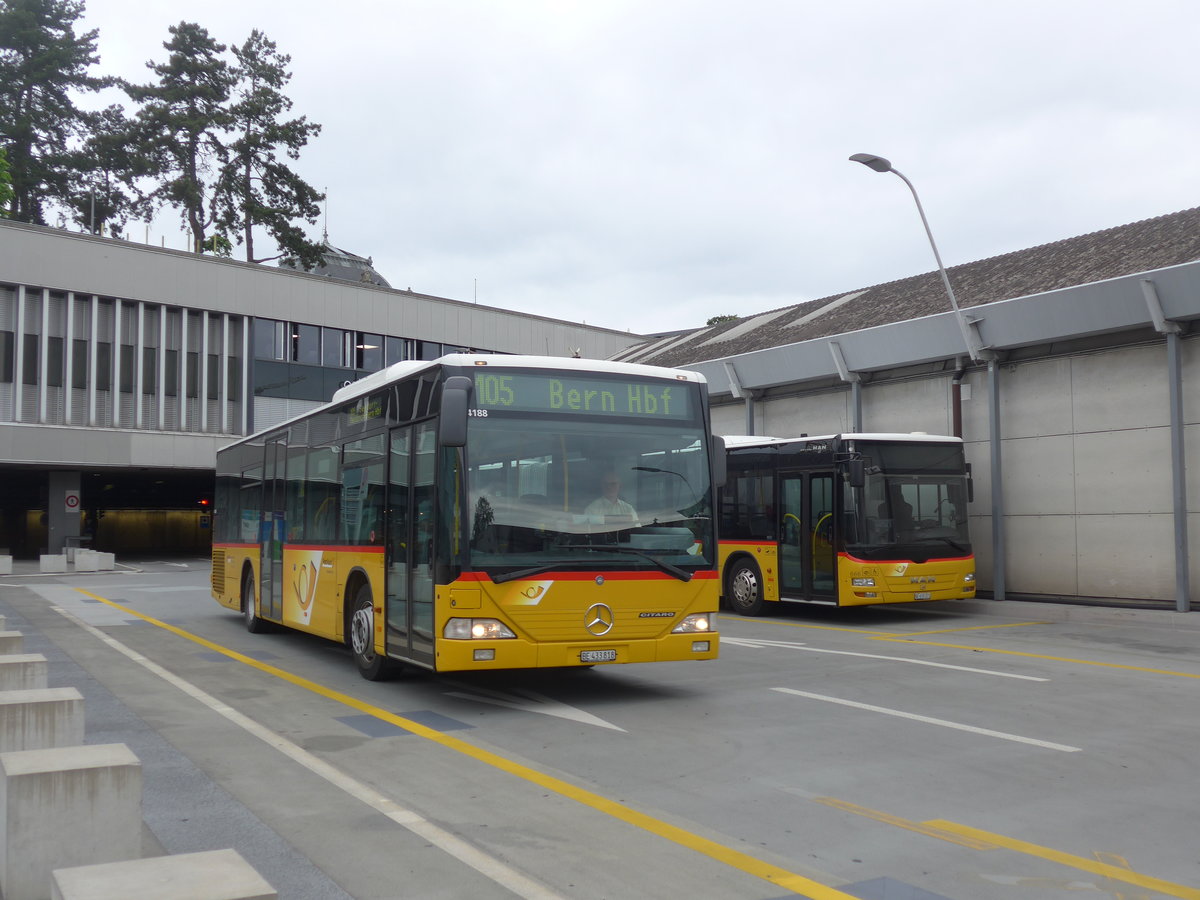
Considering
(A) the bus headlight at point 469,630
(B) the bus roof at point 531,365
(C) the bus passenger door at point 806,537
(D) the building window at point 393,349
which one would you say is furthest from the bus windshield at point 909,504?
(D) the building window at point 393,349

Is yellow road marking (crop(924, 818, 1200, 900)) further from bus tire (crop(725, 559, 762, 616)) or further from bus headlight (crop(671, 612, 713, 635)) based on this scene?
bus tire (crop(725, 559, 762, 616))

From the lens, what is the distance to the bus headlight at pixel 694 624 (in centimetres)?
982

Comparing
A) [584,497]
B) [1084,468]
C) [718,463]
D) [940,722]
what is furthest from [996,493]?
[584,497]

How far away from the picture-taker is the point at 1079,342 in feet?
63.9

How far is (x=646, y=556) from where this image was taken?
31.7 ft

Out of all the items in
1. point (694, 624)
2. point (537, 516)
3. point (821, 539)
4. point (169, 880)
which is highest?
point (537, 516)

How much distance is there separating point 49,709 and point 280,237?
54.1 m

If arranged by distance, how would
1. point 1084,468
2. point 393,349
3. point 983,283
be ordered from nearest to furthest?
point 1084,468 → point 983,283 → point 393,349

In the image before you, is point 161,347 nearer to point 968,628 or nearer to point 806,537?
point 806,537

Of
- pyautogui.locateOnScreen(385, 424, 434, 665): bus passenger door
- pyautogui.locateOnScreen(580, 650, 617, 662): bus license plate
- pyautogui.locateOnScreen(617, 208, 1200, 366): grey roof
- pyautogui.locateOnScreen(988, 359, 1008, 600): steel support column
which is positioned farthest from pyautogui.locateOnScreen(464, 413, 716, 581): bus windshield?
pyautogui.locateOnScreen(617, 208, 1200, 366): grey roof

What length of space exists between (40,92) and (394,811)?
59.4 meters

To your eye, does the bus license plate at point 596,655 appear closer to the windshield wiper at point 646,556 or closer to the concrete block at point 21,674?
the windshield wiper at point 646,556

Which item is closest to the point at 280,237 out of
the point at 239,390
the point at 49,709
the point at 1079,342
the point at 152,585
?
the point at 239,390

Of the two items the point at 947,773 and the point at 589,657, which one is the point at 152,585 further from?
the point at 947,773
